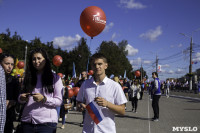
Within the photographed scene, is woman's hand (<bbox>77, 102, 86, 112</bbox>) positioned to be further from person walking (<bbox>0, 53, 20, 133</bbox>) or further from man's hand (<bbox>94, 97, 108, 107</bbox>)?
person walking (<bbox>0, 53, 20, 133</bbox>)

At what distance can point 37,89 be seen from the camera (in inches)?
100

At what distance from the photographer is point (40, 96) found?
2.29 m

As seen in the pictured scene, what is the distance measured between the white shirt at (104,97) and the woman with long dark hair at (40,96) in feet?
1.31

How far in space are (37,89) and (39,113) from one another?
0.32 meters

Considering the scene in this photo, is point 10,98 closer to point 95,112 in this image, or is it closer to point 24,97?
point 24,97

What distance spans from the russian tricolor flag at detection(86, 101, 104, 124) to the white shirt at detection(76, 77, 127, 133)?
6cm

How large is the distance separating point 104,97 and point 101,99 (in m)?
0.20

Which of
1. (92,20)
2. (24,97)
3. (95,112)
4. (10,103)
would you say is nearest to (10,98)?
(10,103)

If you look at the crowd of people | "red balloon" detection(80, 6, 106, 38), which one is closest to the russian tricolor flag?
the crowd of people

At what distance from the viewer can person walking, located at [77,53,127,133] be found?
2340 mm

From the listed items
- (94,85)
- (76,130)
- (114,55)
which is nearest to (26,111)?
(94,85)

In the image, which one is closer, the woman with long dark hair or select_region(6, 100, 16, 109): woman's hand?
the woman with long dark hair

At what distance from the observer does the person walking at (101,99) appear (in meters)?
2.34

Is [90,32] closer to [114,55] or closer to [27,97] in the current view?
[27,97]
